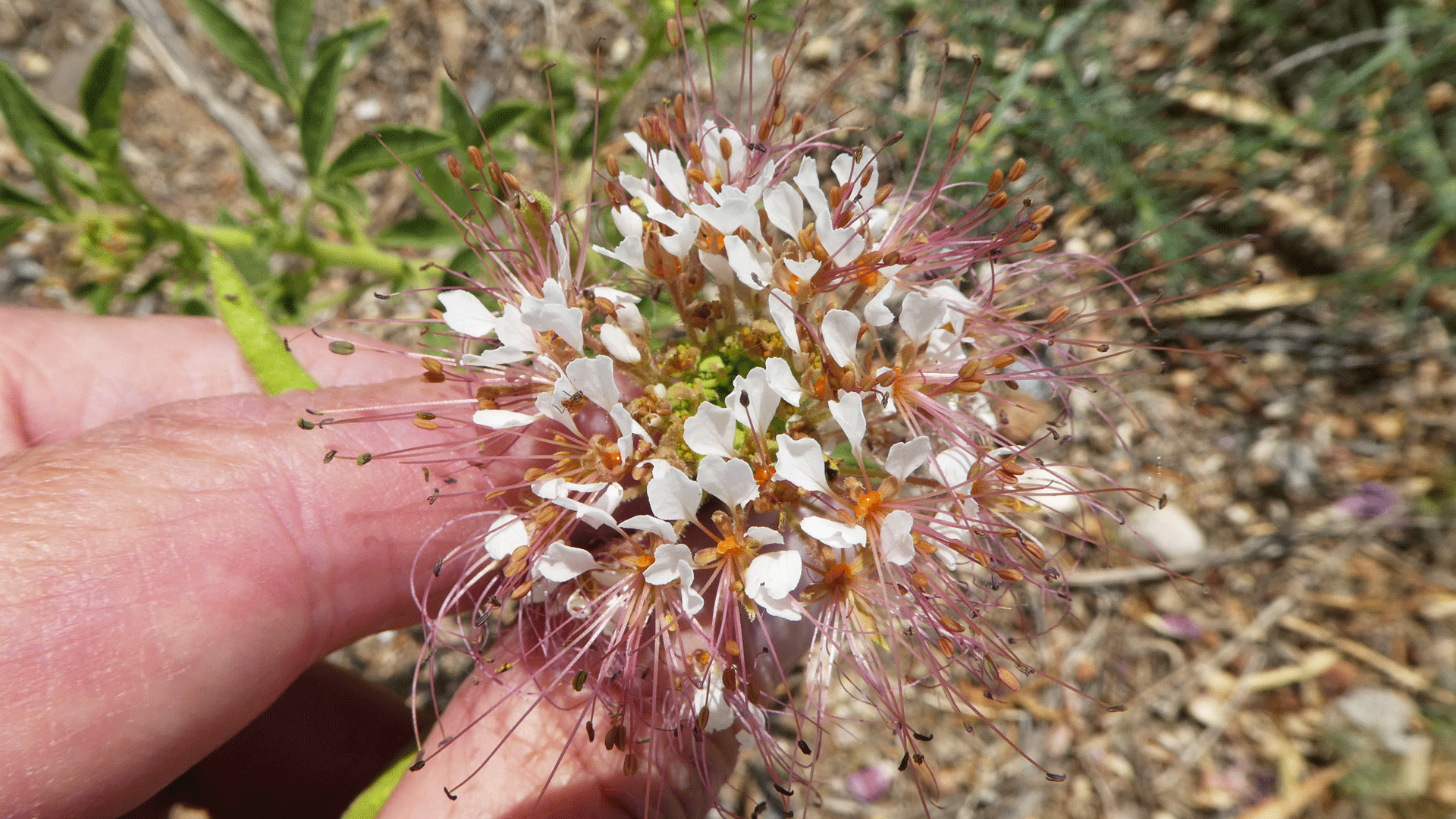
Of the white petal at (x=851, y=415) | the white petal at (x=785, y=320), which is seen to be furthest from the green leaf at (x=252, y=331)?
the white petal at (x=851, y=415)

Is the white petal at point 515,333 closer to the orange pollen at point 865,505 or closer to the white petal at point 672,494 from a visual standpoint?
the white petal at point 672,494

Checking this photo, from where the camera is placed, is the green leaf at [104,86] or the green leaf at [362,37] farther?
the green leaf at [362,37]

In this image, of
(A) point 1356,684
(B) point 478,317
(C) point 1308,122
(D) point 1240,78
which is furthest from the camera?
(D) point 1240,78

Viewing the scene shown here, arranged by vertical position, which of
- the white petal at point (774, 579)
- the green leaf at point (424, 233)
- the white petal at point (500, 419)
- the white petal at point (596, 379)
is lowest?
the white petal at point (774, 579)

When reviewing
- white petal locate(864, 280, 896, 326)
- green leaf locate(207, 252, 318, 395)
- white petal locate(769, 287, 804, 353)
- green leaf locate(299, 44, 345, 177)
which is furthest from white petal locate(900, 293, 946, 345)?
green leaf locate(299, 44, 345, 177)

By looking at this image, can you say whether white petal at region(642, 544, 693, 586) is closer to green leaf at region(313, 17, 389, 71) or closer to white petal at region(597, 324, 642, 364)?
white petal at region(597, 324, 642, 364)

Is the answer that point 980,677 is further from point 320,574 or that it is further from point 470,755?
point 320,574

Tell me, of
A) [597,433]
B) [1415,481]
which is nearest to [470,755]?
[597,433]
